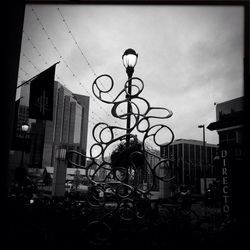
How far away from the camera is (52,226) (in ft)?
9.08

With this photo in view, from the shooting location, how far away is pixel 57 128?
149ft

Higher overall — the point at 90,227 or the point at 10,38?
the point at 10,38

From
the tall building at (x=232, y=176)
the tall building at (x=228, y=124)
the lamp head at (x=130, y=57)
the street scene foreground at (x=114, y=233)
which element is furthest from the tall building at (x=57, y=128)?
the tall building at (x=228, y=124)

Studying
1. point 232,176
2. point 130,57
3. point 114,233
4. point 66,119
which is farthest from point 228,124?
point 66,119

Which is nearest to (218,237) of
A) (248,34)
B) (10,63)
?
(248,34)

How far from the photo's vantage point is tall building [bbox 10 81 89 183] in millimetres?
10605

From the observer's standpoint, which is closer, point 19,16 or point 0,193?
point 0,193

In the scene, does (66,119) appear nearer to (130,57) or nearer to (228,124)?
(228,124)

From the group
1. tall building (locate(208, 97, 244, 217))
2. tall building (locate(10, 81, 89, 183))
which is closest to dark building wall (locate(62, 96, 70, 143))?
tall building (locate(10, 81, 89, 183))

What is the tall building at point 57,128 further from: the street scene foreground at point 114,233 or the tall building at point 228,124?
the tall building at point 228,124

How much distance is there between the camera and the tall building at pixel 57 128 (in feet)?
34.8

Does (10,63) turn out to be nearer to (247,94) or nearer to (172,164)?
(172,164)

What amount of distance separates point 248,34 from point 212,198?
11.2 metres

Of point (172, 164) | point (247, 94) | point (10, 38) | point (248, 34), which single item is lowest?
point (172, 164)
